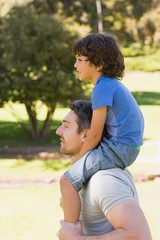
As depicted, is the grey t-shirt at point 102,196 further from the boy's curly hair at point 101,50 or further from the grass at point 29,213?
the grass at point 29,213

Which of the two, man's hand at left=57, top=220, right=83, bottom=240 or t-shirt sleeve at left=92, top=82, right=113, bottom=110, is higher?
t-shirt sleeve at left=92, top=82, right=113, bottom=110

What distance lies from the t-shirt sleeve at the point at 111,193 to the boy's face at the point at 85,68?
54 cm

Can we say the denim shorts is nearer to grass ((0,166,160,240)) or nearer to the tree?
grass ((0,166,160,240))

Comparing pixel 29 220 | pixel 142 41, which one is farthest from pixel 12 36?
pixel 142 41

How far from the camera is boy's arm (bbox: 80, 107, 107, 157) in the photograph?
2.37 m

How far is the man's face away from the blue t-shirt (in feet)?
0.53

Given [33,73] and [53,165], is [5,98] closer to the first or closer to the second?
[33,73]

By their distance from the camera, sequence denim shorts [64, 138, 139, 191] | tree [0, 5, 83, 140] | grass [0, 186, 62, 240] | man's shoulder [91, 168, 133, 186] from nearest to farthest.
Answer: man's shoulder [91, 168, 133, 186]
denim shorts [64, 138, 139, 191]
grass [0, 186, 62, 240]
tree [0, 5, 83, 140]

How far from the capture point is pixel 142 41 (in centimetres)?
7762

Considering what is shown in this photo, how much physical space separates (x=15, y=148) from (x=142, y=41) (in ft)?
215

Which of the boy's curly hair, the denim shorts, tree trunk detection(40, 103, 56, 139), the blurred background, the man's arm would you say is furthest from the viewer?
tree trunk detection(40, 103, 56, 139)

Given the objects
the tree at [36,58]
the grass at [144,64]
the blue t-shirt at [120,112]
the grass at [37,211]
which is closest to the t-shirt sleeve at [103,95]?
the blue t-shirt at [120,112]

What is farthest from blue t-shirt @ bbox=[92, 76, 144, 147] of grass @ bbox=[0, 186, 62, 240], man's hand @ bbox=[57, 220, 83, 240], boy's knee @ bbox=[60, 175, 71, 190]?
grass @ bbox=[0, 186, 62, 240]

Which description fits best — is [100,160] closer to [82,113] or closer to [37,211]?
[82,113]
